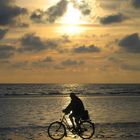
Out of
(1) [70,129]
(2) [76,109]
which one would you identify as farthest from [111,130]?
(2) [76,109]

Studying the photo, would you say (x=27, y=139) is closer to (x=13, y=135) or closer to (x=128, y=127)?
(x=13, y=135)

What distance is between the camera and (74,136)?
22.5 metres

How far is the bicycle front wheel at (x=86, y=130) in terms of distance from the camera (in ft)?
72.0

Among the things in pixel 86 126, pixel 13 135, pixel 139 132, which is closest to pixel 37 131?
pixel 13 135

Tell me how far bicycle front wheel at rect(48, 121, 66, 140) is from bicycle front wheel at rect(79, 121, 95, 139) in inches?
32.4

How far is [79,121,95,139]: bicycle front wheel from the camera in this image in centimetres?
2195

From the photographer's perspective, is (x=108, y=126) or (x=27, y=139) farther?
(x=108, y=126)

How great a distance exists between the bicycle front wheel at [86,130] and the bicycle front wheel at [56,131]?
2.70ft

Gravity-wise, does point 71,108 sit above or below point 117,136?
above

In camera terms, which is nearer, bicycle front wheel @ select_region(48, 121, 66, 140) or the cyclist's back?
the cyclist's back

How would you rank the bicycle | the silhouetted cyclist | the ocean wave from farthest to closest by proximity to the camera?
the ocean wave, the bicycle, the silhouetted cyclist

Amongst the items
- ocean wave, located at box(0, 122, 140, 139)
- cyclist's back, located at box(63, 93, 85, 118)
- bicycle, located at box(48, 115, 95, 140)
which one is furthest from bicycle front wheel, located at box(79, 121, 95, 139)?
cyclist's back, located at box(63, 93, 85, 118)

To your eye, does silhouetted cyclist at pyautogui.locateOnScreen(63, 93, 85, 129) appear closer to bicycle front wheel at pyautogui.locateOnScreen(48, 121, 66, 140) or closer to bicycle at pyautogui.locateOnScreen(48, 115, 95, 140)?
bicycle at pyautogui.locateOnScreen(48, 115, 95, 140)

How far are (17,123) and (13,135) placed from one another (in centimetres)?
693
